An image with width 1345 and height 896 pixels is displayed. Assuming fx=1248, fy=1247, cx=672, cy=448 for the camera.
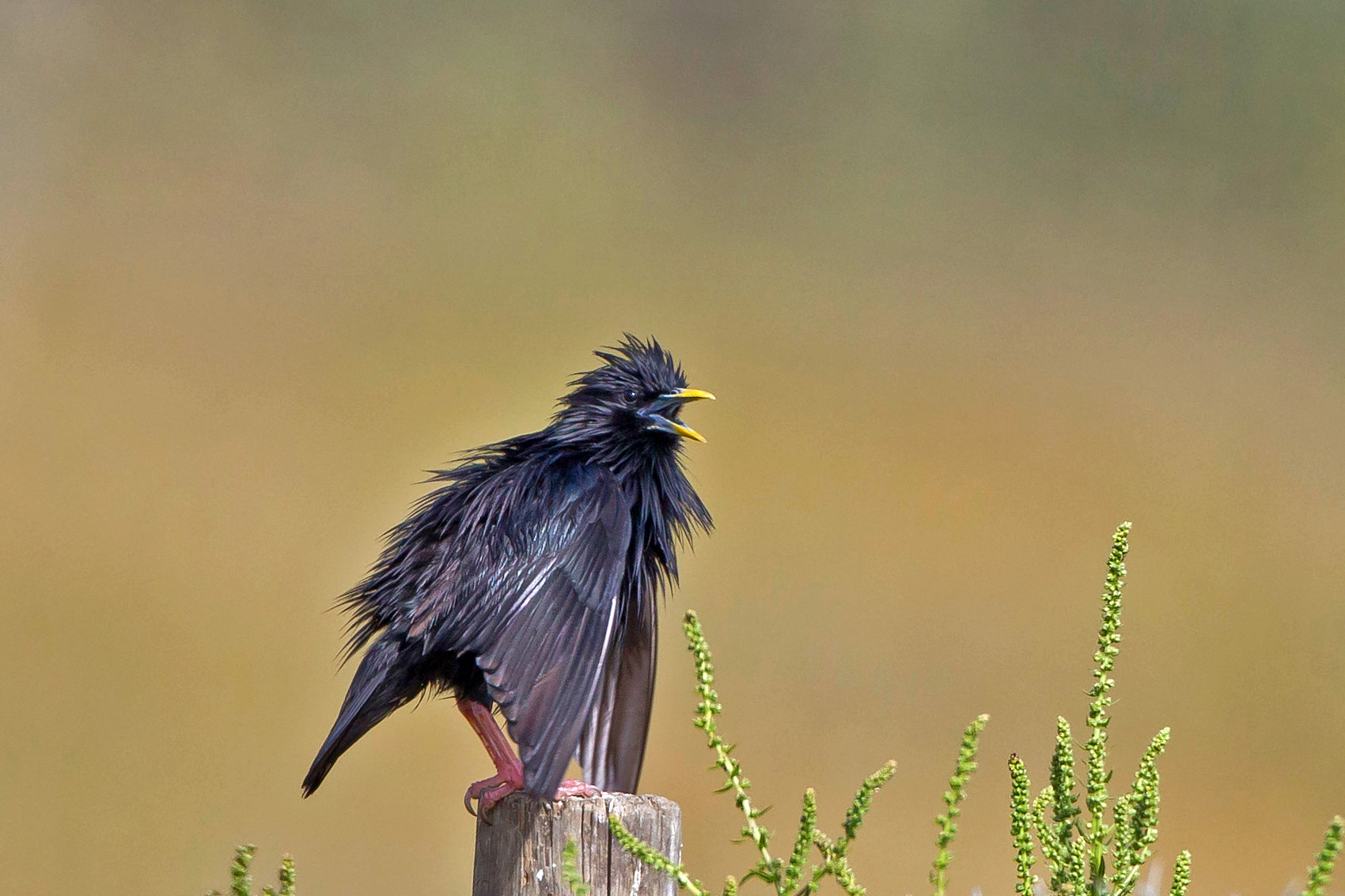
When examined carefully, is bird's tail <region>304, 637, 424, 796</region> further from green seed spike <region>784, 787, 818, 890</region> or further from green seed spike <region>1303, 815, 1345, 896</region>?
green seed spike <region>1303, 815, 1345, 896</region>

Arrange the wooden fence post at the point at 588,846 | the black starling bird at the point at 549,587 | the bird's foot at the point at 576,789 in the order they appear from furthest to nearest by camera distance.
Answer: the black starling bird at the point at 549,587, the bird's foot at the point at 576,789, the wooden fence post at the point at 588,846

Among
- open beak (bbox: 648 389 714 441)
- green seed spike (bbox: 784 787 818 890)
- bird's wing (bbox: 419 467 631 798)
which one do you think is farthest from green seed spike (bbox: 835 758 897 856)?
open beak (bbox: 648 389 714 441)

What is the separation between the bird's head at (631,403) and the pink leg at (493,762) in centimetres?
56

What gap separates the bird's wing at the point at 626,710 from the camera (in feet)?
7.73

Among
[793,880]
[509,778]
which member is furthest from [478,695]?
[793,880]

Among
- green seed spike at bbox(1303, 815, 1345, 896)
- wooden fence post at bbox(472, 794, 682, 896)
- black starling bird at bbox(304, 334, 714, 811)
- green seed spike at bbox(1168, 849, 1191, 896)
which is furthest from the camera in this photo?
black starling bird at bbox(304, 334, 714, 811)

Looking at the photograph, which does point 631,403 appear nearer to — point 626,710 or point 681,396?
point 681,396

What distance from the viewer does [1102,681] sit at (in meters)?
1.42

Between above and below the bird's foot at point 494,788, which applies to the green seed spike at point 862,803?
below

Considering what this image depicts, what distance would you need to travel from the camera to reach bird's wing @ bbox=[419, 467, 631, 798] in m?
1.98

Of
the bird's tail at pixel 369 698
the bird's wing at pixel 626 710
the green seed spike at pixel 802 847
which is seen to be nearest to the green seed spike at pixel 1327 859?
the green seed spike at pixel 802 847

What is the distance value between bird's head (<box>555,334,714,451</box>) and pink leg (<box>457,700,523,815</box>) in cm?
56

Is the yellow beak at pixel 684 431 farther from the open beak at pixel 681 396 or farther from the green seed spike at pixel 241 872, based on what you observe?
the green seed spike at pixel 241 872

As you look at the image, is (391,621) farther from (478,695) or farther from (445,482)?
(445,482)
